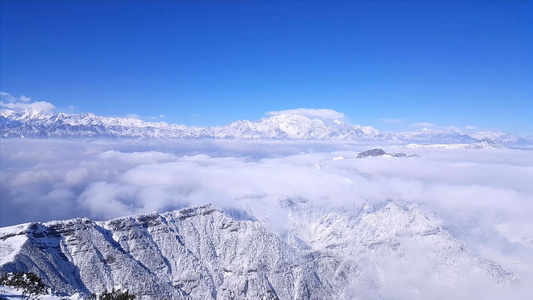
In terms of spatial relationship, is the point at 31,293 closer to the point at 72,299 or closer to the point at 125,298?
the point at 72,299

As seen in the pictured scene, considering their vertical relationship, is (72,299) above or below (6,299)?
below

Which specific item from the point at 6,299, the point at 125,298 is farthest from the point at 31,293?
the point at 125,298

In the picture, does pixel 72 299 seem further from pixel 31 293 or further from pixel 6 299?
pixel 6 299

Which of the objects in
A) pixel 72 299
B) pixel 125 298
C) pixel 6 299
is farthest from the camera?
pixel 72 299

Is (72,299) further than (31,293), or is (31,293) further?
(72,299)

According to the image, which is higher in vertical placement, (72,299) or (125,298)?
(125,298)

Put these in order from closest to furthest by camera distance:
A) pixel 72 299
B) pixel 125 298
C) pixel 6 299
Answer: pixel 6 299 → pixel 125 298 → pixel 72 299

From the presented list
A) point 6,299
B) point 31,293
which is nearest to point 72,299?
point 31,293

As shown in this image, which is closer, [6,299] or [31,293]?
[6,299]
